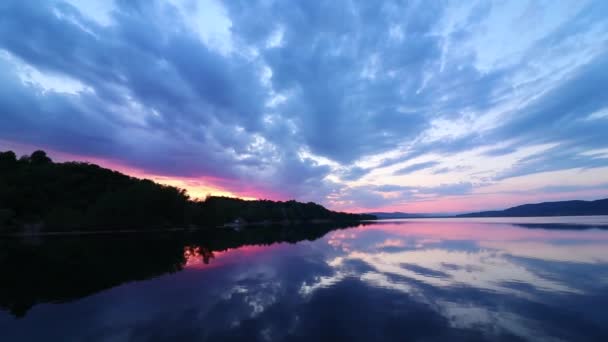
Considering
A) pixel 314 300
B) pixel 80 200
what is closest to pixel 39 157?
pixel 80 200

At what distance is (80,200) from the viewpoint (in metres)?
72.4

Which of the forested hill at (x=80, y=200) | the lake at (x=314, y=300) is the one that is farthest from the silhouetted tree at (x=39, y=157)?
the lake at (x=314, y=300)

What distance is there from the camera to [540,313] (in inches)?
419

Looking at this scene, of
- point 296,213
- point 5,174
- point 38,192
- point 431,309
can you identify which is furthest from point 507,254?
point 296,213

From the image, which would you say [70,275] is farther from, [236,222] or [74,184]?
[236,222]

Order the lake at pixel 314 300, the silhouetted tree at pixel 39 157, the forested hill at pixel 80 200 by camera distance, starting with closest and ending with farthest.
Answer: the lake at pixel 314 300 < the forested hill at pixel 80 200 < the silhouetted tree at pixel 39 157

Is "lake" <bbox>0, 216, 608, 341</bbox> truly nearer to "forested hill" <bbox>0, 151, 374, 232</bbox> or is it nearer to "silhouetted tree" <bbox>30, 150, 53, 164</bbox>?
"forested hill" <bbox>0, 151, 374, 232</bbox>

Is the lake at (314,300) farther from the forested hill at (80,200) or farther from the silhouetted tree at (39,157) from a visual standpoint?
the silhouetted tree at (39,157)

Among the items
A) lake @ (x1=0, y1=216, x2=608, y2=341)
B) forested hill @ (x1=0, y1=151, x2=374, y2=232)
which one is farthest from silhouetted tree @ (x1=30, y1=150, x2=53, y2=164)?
lake @ (x1=0, y1=216, x2=608, y2=341)

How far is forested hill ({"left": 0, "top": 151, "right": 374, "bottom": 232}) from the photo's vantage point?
61.2 meters

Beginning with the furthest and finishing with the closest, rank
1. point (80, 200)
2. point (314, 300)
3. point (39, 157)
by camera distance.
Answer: point (39, 157) → point (80, 200) → point (314, 300)

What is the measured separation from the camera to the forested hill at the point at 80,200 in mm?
61156

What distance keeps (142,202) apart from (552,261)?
82396 mm

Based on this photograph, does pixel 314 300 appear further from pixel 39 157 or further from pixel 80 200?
pixel 39 157
